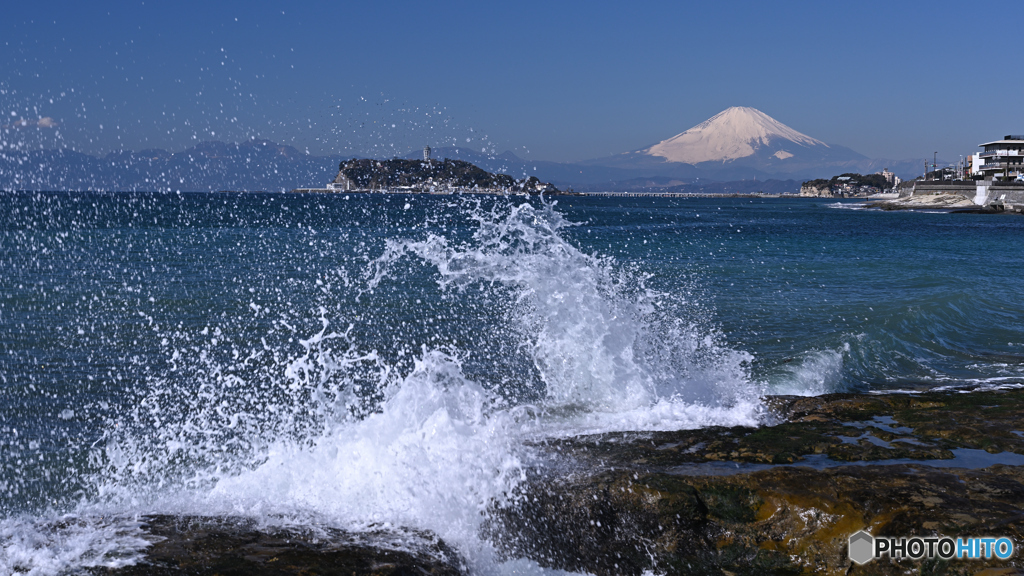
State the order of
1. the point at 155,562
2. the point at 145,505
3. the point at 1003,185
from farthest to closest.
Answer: the point at 1003,185, the point at 145,505, the point at 155,562

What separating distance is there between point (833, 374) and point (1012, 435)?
3.95 meters

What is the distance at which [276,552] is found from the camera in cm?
457

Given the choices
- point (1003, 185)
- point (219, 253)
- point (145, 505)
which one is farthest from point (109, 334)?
point (1003, 185)

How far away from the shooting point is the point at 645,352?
10.0m

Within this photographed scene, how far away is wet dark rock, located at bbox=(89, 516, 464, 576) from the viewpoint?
14.3 ft

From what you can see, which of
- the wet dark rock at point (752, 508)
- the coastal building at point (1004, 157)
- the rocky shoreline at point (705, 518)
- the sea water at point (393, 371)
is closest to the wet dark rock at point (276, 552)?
the rocky shoreline at point (705, 518)

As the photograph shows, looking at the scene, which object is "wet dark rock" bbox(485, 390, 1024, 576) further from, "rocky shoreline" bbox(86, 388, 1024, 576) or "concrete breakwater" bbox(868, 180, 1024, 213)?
"concrete breakwater" bbox(868, 180, 1024, 213)

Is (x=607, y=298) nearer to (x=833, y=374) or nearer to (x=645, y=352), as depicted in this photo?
(x=645, y=352)

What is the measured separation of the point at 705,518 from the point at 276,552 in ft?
10.5

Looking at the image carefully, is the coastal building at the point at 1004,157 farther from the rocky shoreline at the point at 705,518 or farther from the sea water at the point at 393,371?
the rocky shoreline at the point at 705,518

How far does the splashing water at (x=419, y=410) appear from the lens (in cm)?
569

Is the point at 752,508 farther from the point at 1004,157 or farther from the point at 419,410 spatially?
the point at 1004,157

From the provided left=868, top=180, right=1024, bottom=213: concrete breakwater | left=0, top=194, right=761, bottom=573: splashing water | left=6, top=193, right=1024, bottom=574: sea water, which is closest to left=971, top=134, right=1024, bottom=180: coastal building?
left=868, top=180, right=1024, bottom=213: concrete breakwater

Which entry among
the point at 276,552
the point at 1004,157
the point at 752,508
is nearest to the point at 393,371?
the point at 276,552
